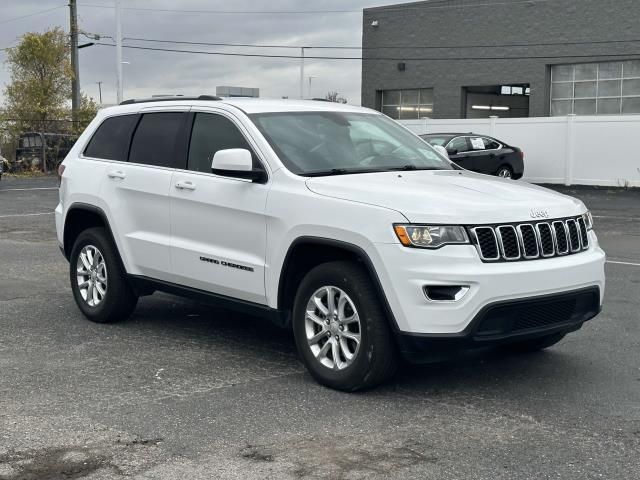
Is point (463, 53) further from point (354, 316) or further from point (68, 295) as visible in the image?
point (354, 316)

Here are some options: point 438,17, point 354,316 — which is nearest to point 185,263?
point 354,316

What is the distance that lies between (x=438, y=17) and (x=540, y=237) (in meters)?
39.2

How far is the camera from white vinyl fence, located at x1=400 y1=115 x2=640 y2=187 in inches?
1058

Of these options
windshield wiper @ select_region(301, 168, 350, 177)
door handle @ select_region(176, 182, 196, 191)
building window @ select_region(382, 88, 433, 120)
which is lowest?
door handle @ select_region(176, 182, 196, 191)

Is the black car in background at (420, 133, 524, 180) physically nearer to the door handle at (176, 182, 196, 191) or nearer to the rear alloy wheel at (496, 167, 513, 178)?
the rear alloy wheel at (496, 167, 513, 178)

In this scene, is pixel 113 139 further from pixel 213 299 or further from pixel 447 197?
pixel 447 197

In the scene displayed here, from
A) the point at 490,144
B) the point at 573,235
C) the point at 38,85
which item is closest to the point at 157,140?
the point at 573,235

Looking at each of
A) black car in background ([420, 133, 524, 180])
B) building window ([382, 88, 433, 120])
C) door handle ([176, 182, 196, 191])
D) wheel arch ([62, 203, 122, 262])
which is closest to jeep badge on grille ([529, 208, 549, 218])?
door handle ([176, 182, 196, 191])

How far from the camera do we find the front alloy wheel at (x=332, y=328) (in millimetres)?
5586

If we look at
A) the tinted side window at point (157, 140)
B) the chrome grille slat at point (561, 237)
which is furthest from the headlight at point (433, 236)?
the tinted side window at point (157, 140)

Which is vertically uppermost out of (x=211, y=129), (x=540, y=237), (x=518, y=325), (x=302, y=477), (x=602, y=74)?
(x=602, y=74)

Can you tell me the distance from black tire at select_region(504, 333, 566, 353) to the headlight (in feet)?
5.24

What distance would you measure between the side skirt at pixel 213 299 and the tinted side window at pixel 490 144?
1969cm

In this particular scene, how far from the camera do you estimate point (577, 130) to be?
2781 cm
